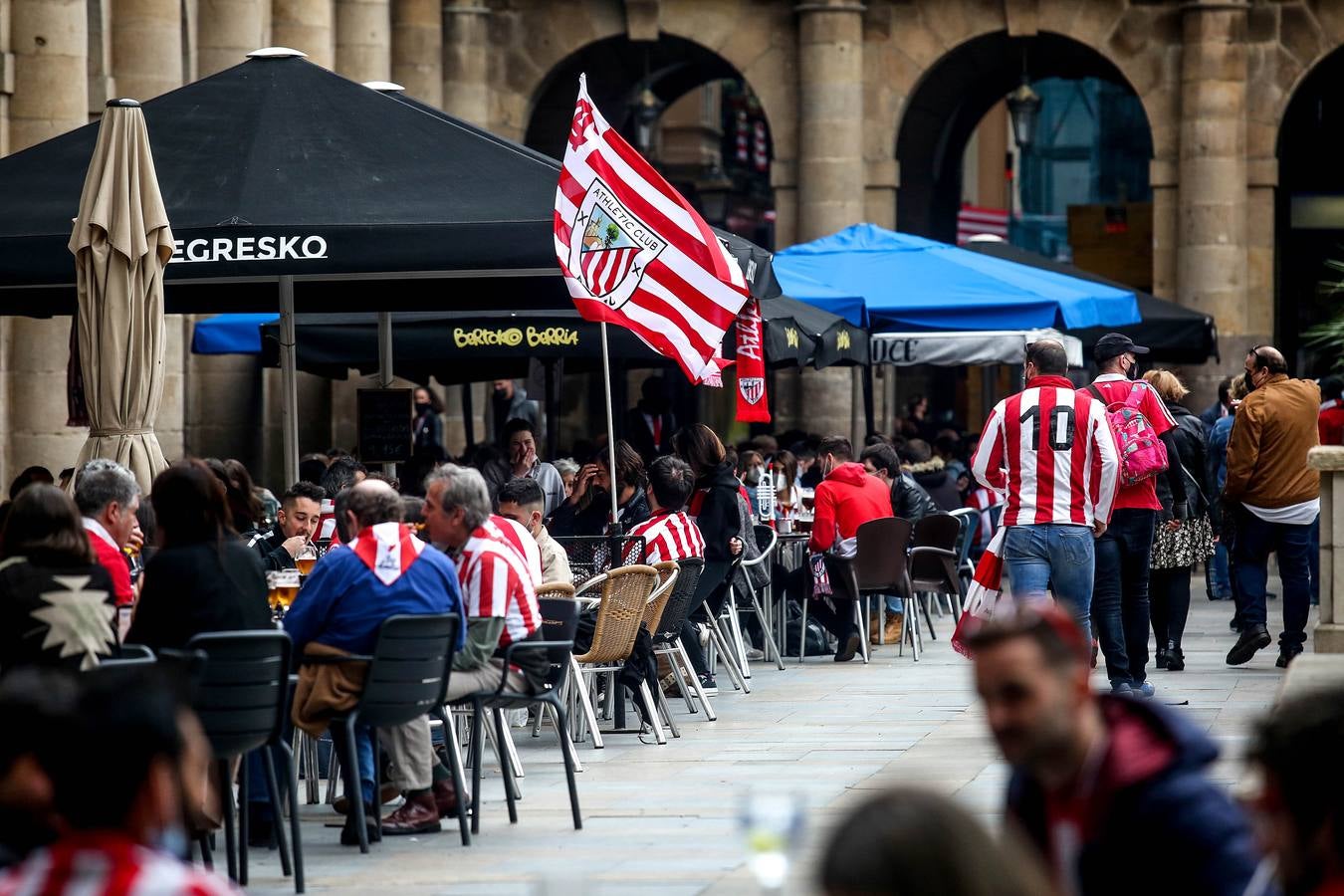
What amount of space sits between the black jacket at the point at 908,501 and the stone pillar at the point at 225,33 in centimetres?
739

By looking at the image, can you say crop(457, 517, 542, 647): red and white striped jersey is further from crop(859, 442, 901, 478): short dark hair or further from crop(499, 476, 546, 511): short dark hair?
crop(859, 442, 901, 478): short dark hair

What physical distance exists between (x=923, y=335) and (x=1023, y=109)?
7.11 metres

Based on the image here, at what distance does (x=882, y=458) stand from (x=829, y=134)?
36.3 ft

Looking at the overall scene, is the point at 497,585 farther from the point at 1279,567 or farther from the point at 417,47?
the point at 417,47

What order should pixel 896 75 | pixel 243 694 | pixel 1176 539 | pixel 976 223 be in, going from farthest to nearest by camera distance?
pixel 976 223, pixel 896 75, pixel 1176 539, pixel 243 694

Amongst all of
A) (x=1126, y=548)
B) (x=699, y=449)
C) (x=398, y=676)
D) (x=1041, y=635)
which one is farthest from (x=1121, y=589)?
(x=1041, y=635)

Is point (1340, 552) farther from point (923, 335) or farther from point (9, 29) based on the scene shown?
point (9, 29)

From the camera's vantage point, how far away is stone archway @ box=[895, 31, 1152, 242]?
3005 cm

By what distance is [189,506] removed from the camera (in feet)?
25.8

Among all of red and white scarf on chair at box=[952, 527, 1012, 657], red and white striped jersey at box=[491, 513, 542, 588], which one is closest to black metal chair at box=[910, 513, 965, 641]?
red and white scarf on chair at box=[952, 527, 1012, 657]

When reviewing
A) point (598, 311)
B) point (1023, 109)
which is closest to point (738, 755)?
point (598, 311)

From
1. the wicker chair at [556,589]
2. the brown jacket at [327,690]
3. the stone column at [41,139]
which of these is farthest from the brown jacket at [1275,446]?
the stone column at [41,139]

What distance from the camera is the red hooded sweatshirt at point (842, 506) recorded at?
15.2m

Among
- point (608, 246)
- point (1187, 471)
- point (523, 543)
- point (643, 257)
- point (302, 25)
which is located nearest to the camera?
point (523, 543)
